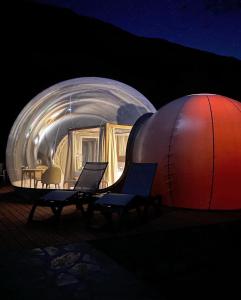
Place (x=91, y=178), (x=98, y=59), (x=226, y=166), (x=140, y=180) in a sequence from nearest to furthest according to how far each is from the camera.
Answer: (x=140, y=180) → (x=226, y=166) → (x=91, y=178) → (x=98, y=59)

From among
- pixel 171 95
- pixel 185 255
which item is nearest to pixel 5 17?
pixel 171 95

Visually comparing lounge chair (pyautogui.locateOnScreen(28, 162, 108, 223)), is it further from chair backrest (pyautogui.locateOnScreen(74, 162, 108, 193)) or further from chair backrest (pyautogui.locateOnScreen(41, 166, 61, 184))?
chair backrest (pyautogui.locateOnScreen(41, 166, 61, 184))

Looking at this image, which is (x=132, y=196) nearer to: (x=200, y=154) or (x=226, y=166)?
(x=200, y=154)

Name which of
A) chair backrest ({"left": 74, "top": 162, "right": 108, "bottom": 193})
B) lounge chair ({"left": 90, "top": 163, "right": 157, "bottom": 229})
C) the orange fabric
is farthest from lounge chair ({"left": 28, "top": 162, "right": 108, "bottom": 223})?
the orange fabric

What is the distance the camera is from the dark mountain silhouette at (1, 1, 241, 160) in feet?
123

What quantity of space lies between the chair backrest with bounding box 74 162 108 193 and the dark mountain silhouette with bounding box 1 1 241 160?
1123 inches

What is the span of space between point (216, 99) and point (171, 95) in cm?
2922

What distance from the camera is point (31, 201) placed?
8.95m

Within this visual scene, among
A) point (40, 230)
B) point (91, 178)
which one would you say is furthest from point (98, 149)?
point (40, 230)

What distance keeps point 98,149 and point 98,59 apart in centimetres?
3277

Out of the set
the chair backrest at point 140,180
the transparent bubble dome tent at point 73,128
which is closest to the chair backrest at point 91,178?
the chair backrest at point 140,180

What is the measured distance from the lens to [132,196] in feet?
19.2

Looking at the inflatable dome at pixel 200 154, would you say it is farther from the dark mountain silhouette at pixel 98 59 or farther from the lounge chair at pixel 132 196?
the dark mountain silhouette at pixel 98 59

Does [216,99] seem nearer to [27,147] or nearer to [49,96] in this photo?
[49,96]
